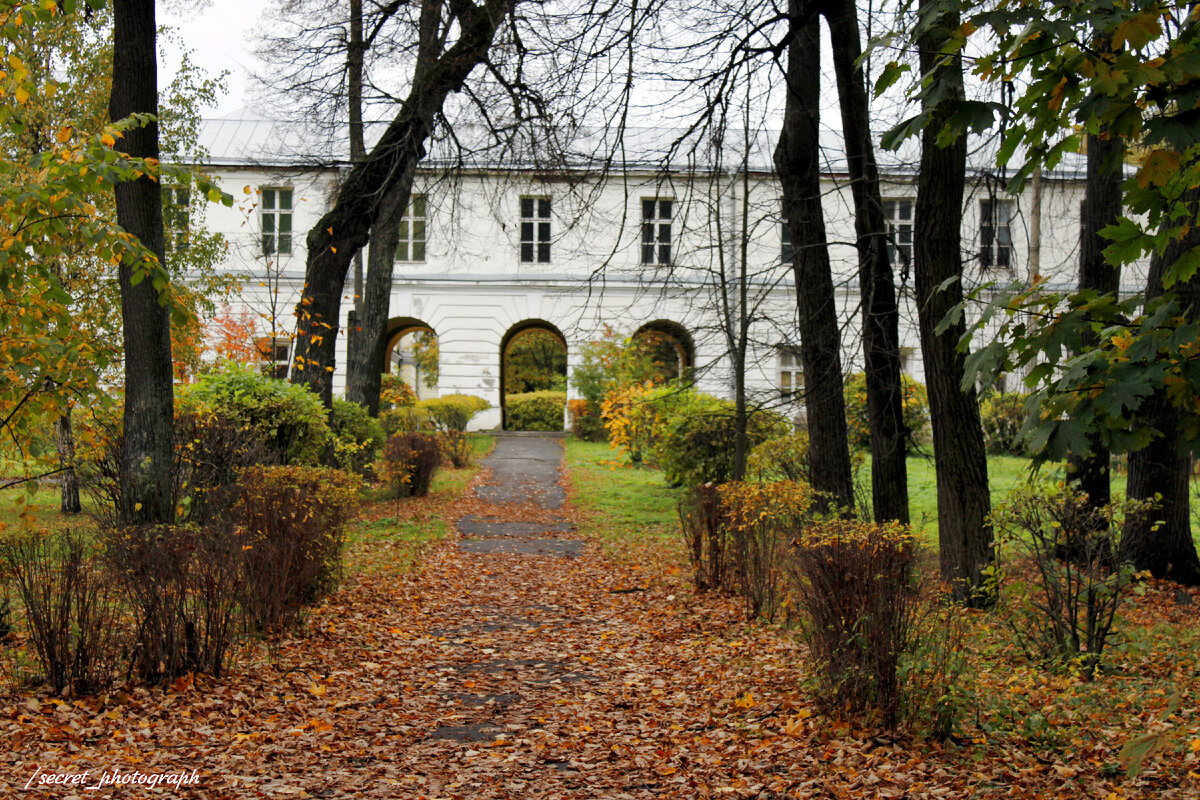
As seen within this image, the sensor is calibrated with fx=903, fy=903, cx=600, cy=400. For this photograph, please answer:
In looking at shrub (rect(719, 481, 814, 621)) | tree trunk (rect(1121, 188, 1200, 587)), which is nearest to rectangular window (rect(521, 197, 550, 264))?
tree trunk (rect(1121, 188, 1200, 587))

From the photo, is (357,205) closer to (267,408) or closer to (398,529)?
(267,408)

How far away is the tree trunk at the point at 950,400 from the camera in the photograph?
6.86 m

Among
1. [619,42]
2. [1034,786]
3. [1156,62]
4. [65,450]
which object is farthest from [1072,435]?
[65,450]

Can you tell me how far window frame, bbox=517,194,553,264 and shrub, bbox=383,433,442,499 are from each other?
12441mm

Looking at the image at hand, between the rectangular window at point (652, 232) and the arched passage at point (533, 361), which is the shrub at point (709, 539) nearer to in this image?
the rectangular window at point (652, 232)

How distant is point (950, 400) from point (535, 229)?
2024cm

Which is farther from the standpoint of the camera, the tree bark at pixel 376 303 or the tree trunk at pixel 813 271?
the tree bark at pixel 376 303

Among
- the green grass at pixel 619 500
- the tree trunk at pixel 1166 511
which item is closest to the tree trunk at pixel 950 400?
the tree trunk at pixel 1166 511

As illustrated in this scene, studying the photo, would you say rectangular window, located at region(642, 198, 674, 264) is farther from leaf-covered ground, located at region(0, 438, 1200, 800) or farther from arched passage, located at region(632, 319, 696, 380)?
arched passage, located at region(632, 319, 696, 380)

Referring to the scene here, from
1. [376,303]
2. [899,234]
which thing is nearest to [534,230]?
[376,303]

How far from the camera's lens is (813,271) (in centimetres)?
897

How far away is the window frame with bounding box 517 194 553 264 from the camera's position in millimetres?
25828

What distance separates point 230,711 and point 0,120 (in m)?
3.20

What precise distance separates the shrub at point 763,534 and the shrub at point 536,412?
64.0 feet
